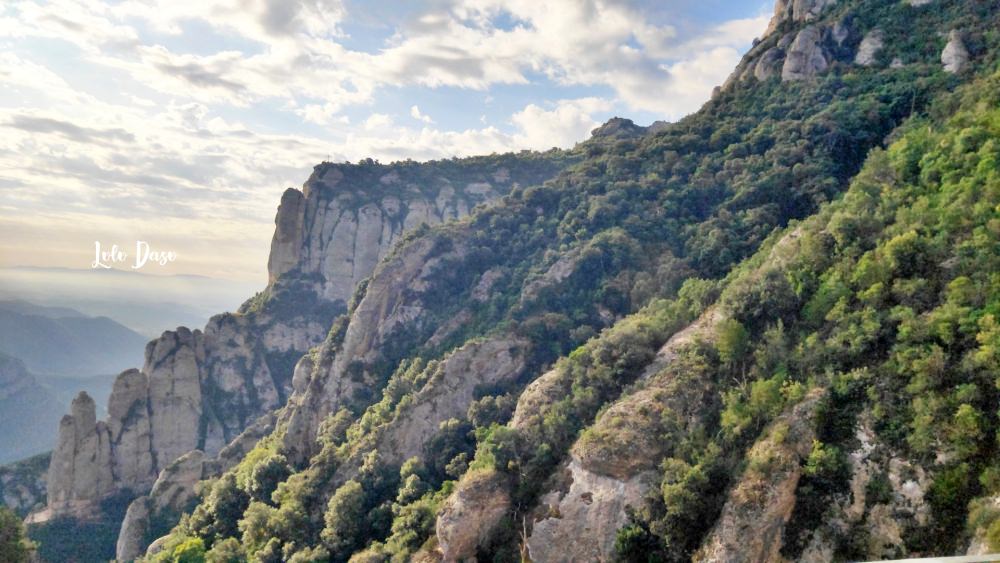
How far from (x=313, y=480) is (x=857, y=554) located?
3943 centimetres

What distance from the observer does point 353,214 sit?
124m

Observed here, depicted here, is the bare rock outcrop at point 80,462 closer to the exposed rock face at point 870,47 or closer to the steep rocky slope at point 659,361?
the steep rocky slope at point 659,361

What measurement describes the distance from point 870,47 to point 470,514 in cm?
6670

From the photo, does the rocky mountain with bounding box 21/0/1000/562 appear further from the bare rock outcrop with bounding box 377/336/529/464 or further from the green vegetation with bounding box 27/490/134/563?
the green vegetation with bounding box 27/490/134/563

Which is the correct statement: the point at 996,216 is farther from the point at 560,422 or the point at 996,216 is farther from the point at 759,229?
the point at 560,422

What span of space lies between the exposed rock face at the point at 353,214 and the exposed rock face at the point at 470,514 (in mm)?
89719

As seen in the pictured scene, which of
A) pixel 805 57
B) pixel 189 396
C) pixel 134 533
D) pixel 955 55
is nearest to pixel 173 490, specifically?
pixel 134 533

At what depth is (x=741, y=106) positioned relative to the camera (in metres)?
74.0

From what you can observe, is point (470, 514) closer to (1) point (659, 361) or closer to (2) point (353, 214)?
(1) point (659, 361)

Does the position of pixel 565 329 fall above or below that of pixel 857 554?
above

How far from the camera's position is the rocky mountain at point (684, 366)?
26.8 metres

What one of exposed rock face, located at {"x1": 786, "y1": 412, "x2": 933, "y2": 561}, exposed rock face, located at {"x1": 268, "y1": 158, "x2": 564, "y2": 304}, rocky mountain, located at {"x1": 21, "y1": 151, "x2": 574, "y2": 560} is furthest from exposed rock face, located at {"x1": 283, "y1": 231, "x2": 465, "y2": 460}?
exposed rock face, located at {"x1": 268, "y1": 158, "x2": 564, "y2": 304}

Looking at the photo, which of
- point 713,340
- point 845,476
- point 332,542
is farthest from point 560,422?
point 332,542

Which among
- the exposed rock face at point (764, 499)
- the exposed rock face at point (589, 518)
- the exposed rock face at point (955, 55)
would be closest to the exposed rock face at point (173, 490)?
the exposed rock face at point (589, 518)
